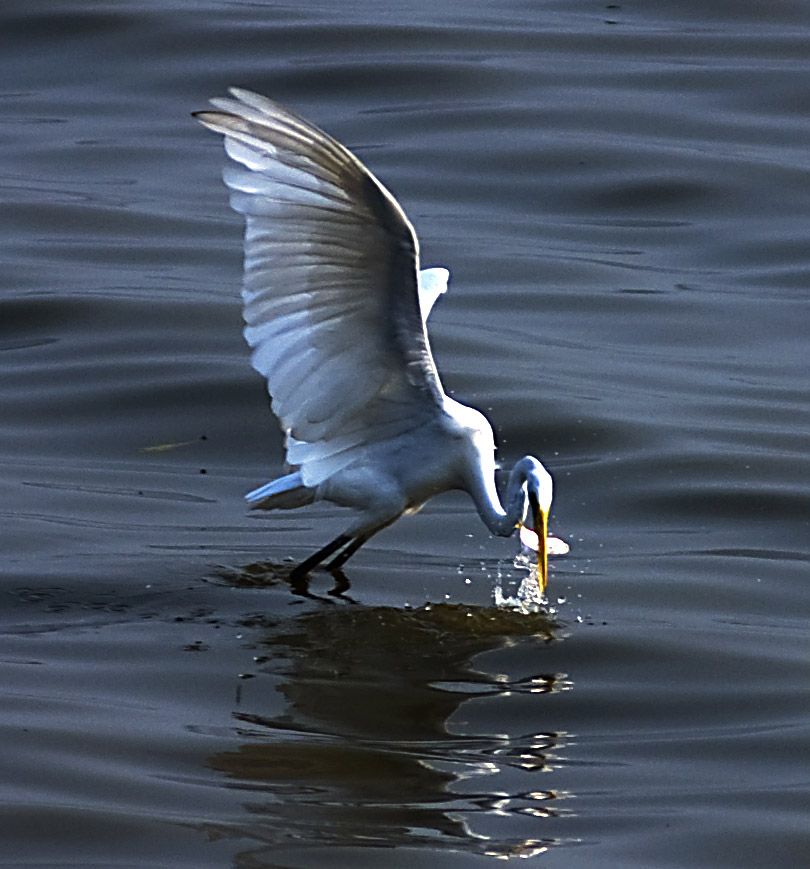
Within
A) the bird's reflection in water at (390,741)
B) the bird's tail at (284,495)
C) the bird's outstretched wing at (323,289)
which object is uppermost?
the bird's outstretched wing at (323,289)

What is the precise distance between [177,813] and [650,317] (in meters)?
6.88

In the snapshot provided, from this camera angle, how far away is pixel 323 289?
6828 mm

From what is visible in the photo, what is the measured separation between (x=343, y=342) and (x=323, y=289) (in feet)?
1.05

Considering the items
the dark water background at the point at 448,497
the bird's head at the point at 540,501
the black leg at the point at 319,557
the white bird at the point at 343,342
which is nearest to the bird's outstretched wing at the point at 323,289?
the white bird at the point at 343,342

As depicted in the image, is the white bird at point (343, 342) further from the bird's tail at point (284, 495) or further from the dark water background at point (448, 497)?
the dark water background at point (448, 497)

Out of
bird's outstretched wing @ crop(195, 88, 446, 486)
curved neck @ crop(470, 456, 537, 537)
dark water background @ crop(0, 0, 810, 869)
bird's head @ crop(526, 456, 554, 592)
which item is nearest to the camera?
dark water background @ crop(0, 0, 810, 869)

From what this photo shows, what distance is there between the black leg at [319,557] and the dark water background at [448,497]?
12 centimetres

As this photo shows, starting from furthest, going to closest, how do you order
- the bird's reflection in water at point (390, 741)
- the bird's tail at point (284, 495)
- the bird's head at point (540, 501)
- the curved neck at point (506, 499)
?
the bird's tail at point (284, 495) < the curved neck at point (506, 499) < the bird's head at point (540, 501) < the bird's reflection in water at point (390, 741)

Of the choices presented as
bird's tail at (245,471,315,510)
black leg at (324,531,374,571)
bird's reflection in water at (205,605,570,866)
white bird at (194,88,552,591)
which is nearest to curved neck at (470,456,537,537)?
white bird at (194,88,552,591)

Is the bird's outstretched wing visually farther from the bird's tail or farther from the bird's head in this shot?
the bird's head

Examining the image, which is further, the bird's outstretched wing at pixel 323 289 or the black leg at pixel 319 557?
the black leg at pixel 319 557

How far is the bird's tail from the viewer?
778cm

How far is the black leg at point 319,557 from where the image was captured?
785cm

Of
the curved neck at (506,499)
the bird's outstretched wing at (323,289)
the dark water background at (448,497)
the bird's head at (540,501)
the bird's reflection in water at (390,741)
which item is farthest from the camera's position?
the curved neck at (506,499)
